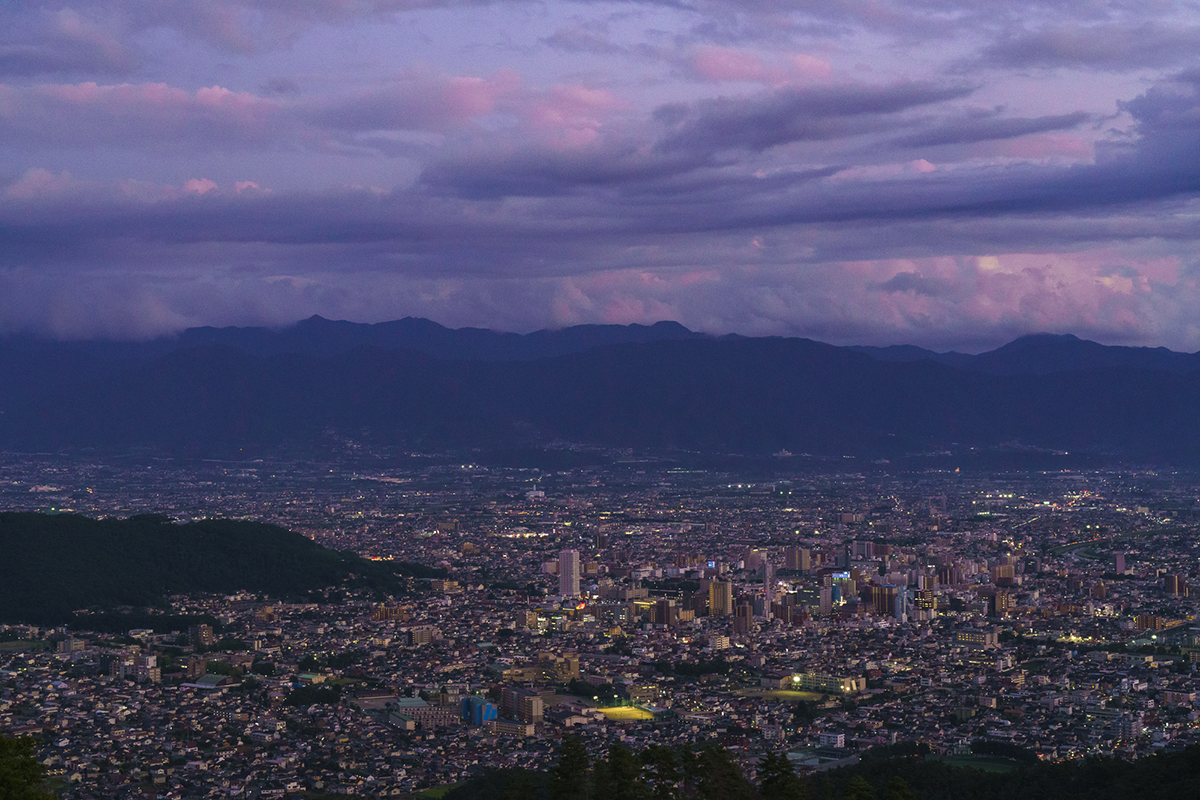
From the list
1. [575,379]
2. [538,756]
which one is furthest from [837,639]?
[575,379]

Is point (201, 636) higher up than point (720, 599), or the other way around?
point (720, 599)

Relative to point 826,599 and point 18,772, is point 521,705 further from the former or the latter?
point 826,599

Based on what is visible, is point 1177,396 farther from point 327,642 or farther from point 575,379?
point 327,642

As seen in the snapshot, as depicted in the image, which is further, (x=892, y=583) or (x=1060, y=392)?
(x=1060, y=392)

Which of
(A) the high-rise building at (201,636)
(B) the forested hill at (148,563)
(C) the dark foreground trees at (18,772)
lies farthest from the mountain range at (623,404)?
(C) the dark foreground trees at (18,772)

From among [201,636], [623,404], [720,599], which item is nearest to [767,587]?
[720,599]

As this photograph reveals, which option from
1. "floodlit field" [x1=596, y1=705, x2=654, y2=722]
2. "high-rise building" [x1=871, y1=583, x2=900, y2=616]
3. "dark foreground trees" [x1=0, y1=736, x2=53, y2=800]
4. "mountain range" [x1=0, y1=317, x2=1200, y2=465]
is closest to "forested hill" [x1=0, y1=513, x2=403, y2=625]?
"high-rise building" [x1=871, y1=583, x2=900, y2=616]
